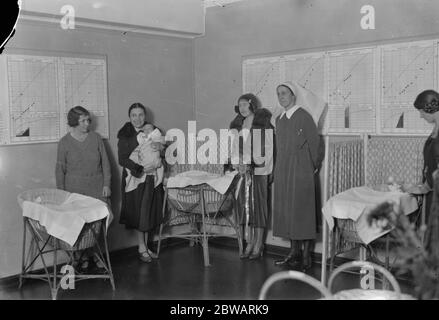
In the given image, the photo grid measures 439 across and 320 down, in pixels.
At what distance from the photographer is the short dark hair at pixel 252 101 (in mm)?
4301

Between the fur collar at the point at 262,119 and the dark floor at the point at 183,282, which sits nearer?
the dark floor at the point at 183,282

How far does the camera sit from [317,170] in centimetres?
397

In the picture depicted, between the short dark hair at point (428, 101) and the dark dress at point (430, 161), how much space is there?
0.17m

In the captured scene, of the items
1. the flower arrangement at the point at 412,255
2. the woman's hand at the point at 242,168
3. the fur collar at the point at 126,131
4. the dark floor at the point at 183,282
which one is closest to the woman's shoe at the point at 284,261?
the dark floor at the point at 183,282

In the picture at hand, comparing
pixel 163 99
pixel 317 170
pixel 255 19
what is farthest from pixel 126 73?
pixel 317 170

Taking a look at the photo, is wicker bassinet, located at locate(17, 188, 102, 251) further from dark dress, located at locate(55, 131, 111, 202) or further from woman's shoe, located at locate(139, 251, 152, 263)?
woman's shoe, located at locate(139, 251, 152, 263)

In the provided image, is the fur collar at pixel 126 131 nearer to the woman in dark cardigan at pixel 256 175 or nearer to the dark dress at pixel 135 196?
the dark dress at pixel 135 196

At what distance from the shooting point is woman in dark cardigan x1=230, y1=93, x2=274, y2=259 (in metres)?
4.17

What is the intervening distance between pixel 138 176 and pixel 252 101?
1045 millimetres

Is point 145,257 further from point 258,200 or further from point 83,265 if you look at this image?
point 258,200

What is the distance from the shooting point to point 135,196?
411 centimetres

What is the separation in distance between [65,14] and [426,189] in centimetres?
231

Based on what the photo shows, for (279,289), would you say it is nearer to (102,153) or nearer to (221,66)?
(102,153)
